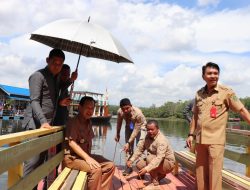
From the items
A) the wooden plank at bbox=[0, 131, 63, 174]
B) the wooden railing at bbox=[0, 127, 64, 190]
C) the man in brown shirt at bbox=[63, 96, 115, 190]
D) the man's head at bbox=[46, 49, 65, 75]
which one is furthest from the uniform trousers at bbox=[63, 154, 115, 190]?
the man's head at bbox=[46, 49, 65, 75]

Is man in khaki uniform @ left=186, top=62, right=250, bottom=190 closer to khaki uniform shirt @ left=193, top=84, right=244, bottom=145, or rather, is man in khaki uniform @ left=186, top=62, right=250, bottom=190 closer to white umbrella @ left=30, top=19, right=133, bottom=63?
khaki uniform shirt @ left=193, top=84, right=244, bottom=145

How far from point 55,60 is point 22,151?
5.44 feet

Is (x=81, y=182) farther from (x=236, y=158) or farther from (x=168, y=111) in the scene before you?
(x=168, y=111)

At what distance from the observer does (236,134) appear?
5.29 meters

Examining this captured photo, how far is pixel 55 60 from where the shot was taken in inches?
158

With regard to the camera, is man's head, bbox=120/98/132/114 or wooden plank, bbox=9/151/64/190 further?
man's head, bbox=120/98/132/114

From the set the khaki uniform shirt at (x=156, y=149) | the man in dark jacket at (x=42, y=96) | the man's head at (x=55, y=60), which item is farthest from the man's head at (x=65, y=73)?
the khaki uniform shirt at (x=156, y=149)

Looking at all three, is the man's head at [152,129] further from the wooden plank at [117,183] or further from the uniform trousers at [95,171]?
the uniform trousers at [95,171]

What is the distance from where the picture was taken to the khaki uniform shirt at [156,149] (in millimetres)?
5274

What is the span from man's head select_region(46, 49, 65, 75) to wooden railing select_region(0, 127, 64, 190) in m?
0.78

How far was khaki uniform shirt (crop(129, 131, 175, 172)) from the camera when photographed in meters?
5.27

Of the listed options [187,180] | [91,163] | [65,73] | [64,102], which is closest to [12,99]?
[187,180]

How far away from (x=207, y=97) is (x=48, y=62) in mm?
1889

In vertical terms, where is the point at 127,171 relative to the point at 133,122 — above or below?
below
